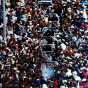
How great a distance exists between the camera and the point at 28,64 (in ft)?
27.6

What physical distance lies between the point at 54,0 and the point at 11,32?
1266 mm

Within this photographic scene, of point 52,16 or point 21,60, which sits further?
point 52,16

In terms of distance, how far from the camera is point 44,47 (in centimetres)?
883

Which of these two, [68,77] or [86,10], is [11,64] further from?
[86,10]

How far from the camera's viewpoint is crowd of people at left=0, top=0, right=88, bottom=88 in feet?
27.3

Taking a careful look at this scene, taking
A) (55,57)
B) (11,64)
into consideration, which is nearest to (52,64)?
(55,57)

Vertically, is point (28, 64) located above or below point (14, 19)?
below

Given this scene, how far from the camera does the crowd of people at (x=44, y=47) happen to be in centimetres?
834

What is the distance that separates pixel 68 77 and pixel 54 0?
179cm

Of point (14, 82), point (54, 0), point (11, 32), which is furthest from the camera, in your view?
point (54, 0)

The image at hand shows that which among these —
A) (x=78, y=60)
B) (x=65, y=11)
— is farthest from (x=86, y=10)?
(x=78, y=60)

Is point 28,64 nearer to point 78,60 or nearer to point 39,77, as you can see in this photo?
point 39,77

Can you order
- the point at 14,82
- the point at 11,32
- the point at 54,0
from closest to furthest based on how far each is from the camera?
1. the point at 14,82
2. the point at 11,32
3. the point at 54,0

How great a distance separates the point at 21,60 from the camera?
8.42m
